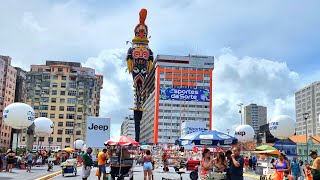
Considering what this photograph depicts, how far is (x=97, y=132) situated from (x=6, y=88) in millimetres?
101866

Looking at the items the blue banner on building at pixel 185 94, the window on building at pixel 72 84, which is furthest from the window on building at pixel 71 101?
the blue banner on building at pixel 185 94

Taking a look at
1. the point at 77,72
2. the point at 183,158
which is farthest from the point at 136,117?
the point at 77,72

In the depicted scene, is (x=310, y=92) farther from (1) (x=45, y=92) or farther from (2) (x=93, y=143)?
(2) (x=93, y=143)

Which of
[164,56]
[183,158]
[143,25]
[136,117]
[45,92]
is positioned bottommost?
[183,158]

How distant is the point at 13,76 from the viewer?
13200 cm

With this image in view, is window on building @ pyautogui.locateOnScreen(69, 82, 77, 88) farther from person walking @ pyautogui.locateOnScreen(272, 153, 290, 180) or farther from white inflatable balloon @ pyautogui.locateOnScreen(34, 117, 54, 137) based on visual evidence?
person walking @ pyautogui.locateOnScreen(272, 153, 290, 180)

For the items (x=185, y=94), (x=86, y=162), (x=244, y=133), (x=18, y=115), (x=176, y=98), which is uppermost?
(x=176, y=98)

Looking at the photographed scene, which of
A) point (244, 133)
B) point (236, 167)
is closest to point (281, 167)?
point (236, 167)

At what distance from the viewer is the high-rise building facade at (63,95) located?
120m

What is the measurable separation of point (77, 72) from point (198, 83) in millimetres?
47968

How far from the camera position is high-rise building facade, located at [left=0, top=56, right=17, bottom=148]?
11938 cm

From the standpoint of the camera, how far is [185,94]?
111m

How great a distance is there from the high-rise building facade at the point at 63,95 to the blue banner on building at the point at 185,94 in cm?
2432

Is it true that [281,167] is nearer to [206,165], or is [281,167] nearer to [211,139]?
[211,139]
